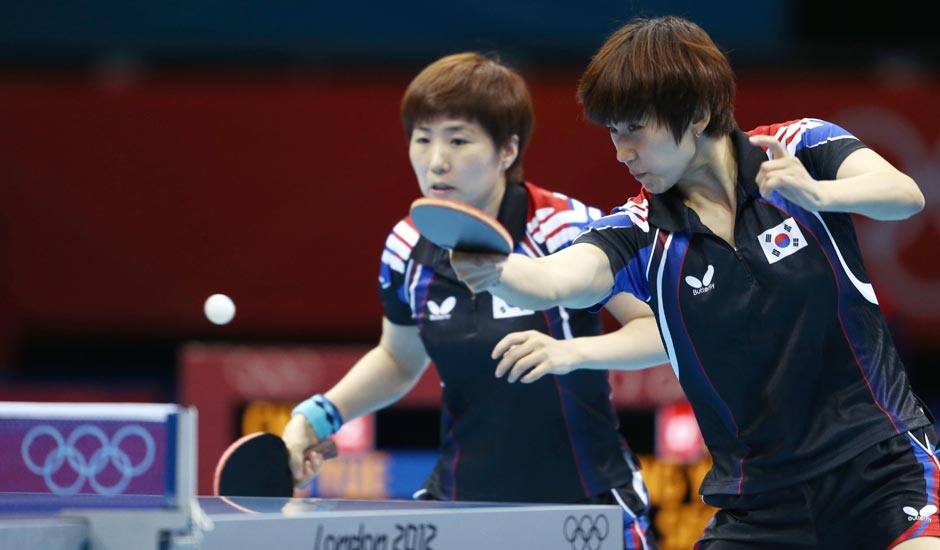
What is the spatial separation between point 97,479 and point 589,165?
17.1 feet

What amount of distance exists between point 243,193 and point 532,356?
17.3 feet

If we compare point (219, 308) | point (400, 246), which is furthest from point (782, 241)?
point (219, 308)

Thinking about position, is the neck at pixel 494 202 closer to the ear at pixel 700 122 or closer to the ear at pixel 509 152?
the ear at pixel 509 152

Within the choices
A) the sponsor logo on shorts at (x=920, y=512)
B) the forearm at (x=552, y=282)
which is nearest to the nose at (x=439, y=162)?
the forearm at (x=552, y=282)

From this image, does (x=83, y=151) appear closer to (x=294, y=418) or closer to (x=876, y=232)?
(x=876, y=232)

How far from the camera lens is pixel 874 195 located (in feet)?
9.68

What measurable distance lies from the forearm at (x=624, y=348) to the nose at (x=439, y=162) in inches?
24.0

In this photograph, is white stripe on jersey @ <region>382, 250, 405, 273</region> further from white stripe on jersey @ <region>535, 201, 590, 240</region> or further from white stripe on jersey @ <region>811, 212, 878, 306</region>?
white stripe on jersey @ <region>811, 212, 878, 306</region>

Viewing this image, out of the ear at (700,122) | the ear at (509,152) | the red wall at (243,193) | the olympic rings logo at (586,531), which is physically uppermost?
the red wall at (243,193)

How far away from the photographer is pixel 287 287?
8477 millimetres

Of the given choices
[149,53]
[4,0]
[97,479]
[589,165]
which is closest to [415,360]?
[97,479]

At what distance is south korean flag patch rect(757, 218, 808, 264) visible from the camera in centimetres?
313

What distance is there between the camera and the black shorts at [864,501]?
3053mm

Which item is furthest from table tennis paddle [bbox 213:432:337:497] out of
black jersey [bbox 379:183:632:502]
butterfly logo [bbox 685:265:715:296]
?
butterfly logo [bbox 685:265:715:296]
